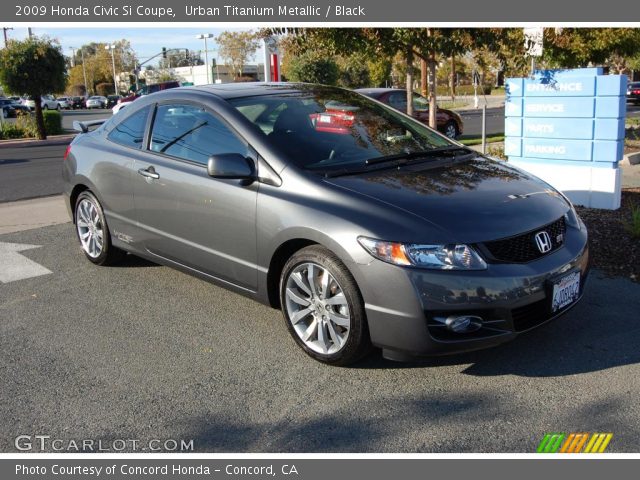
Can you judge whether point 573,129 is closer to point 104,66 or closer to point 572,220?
point 572,220

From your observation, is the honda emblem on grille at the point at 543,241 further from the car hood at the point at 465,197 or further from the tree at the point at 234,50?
the tree at the point at 234,50

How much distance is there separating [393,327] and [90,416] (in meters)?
1.67

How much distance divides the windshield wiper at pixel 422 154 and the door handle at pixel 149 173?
1.67 metres

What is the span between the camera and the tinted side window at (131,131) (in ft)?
17.9

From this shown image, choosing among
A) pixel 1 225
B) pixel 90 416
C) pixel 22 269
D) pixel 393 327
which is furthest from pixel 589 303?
pixel 1 225

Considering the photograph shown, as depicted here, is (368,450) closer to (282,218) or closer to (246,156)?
(282,218)

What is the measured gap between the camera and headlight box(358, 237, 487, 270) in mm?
3545

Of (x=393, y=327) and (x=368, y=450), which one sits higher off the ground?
(x=393, y=327)

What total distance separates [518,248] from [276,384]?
1.58 metres

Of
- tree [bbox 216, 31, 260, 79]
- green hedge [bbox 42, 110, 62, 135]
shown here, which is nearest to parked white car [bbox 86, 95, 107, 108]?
tree [bbox 216, 31, 260, 79]

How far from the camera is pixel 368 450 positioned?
3.13m

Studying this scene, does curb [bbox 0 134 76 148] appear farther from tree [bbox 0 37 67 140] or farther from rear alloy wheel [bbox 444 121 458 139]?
rear alloy wheel [bbox 444 121 458 139]

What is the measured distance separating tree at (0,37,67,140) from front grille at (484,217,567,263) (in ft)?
73.1
